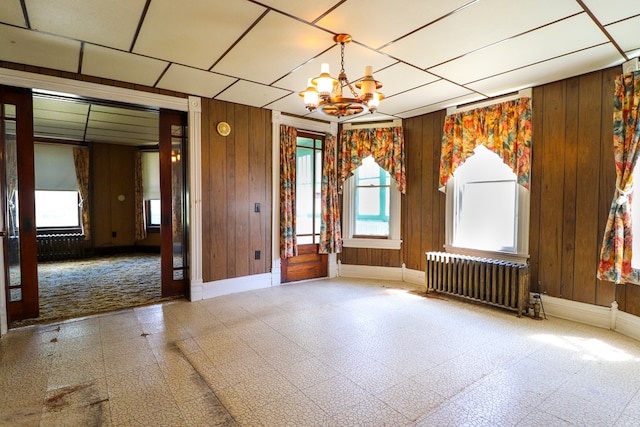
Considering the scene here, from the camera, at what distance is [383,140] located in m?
5.17

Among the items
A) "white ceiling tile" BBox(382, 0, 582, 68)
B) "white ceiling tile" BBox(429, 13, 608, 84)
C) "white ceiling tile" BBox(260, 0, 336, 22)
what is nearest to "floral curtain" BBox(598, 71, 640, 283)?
"white ceiling tile" BBox(429, 13, 608, 84)

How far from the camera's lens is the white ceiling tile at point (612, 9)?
7.08ft

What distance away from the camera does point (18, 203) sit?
330 cm

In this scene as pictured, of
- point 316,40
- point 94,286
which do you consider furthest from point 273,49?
point 94,286

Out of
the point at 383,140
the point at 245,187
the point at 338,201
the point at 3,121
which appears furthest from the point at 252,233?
the point at 3,121

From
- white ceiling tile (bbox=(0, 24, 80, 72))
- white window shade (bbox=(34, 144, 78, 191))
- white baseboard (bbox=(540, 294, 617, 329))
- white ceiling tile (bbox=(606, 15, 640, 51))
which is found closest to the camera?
white ceiling tile (bbox=(606, 15, 640, 51))

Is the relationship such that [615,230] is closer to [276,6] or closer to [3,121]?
[276,6]

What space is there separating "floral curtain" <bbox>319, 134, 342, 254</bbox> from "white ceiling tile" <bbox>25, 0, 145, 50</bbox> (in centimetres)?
316

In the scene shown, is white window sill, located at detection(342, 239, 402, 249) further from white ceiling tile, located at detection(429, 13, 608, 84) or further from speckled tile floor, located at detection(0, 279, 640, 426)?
white ceiling tile, located at detection(429, 13, 608, 84)

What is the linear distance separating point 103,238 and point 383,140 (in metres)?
6.91

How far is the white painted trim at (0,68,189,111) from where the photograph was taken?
314cm

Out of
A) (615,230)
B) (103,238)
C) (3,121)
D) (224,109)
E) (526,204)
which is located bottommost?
(103,238)

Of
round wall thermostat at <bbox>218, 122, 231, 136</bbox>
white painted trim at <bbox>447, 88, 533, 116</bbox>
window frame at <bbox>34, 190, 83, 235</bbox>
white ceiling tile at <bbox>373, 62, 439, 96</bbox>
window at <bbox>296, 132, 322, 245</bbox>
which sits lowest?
window frame at <bbox>34, 190, 83, 235</bbox>

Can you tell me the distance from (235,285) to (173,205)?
4.58 ft
